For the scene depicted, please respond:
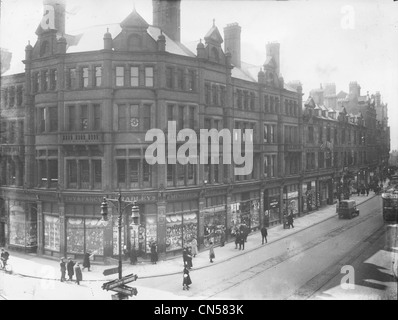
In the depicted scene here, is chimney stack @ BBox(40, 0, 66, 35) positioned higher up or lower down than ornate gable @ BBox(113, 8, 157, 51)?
higher up

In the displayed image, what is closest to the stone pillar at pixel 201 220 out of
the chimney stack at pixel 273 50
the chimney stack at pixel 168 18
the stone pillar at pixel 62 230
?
the stone pillar at pixel 62 230

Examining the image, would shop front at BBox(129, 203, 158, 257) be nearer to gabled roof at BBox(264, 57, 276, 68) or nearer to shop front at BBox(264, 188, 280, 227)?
shop front at BBox(264, 188, 280, 227)

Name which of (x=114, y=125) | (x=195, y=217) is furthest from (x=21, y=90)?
(x=195, y=217)

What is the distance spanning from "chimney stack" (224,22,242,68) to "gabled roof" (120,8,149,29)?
529 inches

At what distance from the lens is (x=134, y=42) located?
26266mm

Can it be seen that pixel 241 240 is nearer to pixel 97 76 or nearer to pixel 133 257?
pixel 133 257

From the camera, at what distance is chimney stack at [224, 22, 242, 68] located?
123 ft

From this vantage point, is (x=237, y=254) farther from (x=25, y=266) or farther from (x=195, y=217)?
(x=25, y=266)

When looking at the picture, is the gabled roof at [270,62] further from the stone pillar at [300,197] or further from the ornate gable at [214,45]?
the stone pillar at [300,197]

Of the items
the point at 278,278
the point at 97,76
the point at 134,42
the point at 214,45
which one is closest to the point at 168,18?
the point at 214,45

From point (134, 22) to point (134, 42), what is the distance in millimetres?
1297

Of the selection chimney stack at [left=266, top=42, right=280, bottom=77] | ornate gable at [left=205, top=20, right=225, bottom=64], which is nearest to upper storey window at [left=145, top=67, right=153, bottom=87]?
ornate gable at [left=205, top=20, right=225, bottom=64]

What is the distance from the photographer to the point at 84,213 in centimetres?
2658

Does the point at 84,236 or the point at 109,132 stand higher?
the point at 109,132
